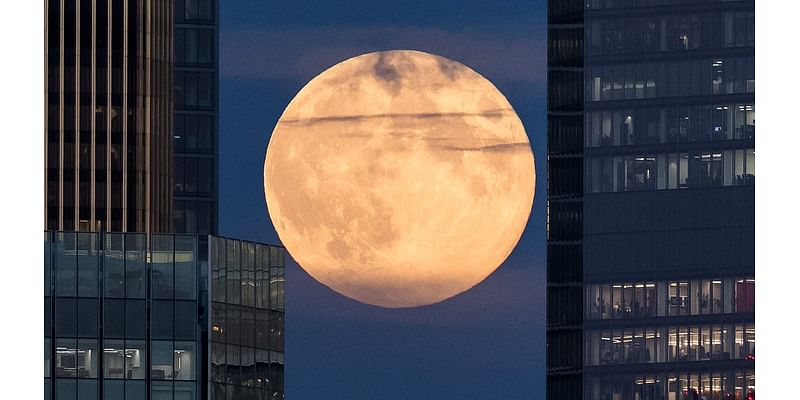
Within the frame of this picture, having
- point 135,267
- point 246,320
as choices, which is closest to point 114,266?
point 135,267

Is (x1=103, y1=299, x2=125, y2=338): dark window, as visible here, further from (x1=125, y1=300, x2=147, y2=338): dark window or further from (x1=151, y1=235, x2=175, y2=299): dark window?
(x1=151, y1=235, x2=175, y2=299): dark window

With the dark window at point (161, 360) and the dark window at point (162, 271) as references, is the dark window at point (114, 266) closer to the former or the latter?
the dark window at point (162, 271)

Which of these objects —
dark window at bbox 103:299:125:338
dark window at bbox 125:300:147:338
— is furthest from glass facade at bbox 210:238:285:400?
dark window at bbox 103:299:125:338

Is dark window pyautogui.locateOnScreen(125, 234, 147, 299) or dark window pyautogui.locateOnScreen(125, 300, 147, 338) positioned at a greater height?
dark window pyautogui.locateOnScreen(125, 234, 147, 299)

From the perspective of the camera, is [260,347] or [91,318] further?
[260,347]

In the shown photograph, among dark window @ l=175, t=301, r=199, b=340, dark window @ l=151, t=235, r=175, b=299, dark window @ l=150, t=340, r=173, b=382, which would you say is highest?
dark window @ l=151, t=235, r=175, b=299

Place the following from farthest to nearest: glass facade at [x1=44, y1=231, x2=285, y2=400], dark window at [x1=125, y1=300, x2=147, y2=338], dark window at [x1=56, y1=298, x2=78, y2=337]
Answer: glass facade at [x1=44, y1=231, x2=285, y2=400]
dark window at [x1=125, y1=300, x2=147, y2=338]
dark window at [x1=56, y1=298, x2=78, y2=337]

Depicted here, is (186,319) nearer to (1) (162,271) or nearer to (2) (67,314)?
(1) (162,271)
